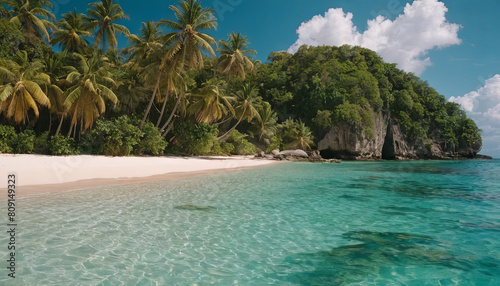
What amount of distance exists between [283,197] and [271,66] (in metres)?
40.8

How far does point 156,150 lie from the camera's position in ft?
69.2

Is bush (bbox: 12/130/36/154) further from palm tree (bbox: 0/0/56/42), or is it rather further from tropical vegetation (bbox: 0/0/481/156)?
palm tree (bbox: 0/0/56/42)

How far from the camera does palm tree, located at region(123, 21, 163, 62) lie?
859 inches

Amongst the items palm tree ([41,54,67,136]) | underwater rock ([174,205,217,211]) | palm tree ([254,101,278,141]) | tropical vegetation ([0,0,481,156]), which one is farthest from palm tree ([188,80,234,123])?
underwater rock ([174,205,217,211])

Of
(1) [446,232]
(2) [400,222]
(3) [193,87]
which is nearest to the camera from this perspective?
(1) [446,232]

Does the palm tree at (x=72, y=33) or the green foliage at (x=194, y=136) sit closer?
the green foliage at (x=194, y=136)

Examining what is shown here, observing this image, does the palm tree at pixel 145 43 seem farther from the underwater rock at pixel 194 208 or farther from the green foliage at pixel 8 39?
the underwater rock at pixel 194 208

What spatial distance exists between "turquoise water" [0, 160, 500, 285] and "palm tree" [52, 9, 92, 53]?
24.4 meters

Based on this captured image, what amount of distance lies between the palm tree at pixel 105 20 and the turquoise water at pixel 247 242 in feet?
83.2

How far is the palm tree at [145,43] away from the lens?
21811 millimetres

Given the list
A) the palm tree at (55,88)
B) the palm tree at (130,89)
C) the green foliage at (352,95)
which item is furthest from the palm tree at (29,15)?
the green foliage at (352,95)

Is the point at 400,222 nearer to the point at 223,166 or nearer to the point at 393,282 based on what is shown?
the point at 393,282

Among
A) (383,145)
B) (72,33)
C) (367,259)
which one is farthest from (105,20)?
(383,145)

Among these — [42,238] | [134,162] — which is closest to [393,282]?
[42,238]
